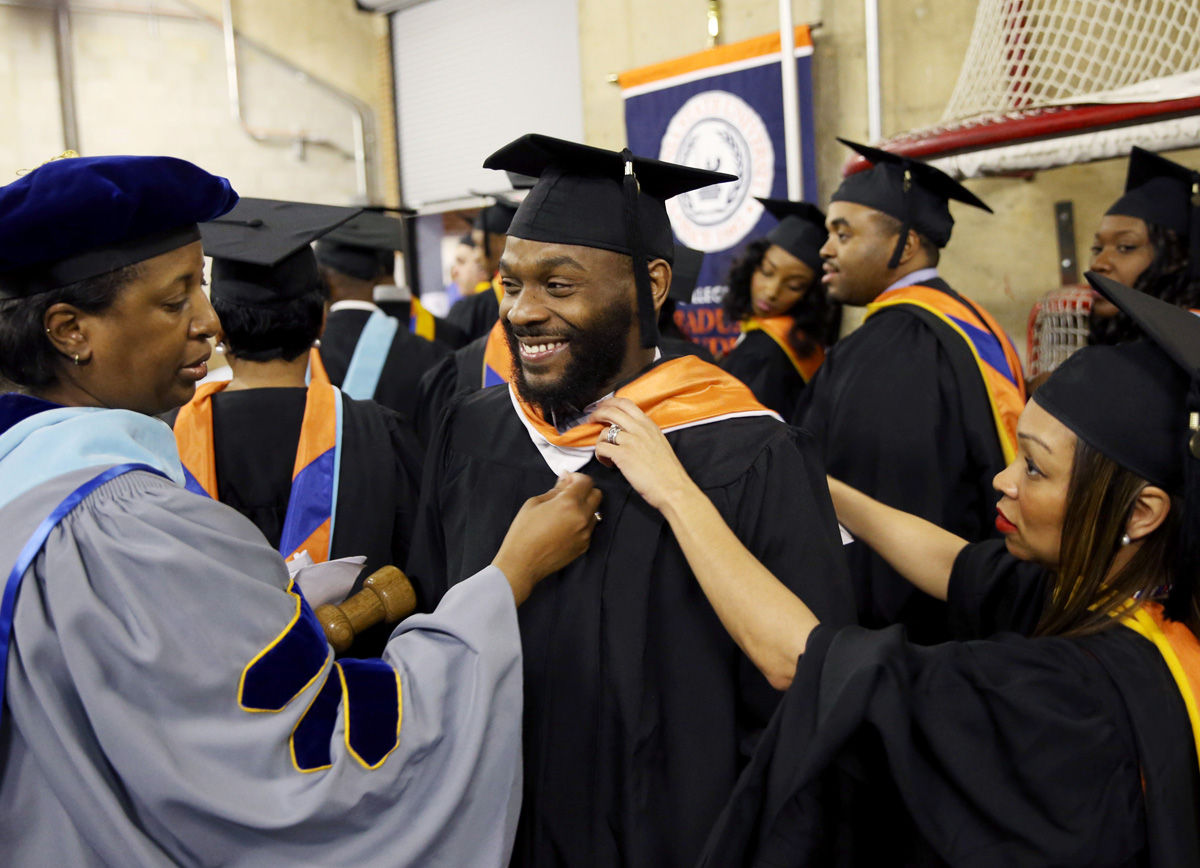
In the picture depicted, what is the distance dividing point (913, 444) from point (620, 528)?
1.63m

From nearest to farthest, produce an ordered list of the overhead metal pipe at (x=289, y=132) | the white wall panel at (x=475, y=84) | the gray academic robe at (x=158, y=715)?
1. the gray academic robe at (x=158, y=715)
2. the white wall panel at (x=475, y=84)
3. the overhead metal pipe at (x=289, y=132)

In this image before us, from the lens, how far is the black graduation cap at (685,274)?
4203 mm

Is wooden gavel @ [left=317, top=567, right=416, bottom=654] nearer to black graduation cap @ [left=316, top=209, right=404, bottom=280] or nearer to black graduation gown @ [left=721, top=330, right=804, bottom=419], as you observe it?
black graduation cap @ [left=316, top=209, right=404, bottom=280]

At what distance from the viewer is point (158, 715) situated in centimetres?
112

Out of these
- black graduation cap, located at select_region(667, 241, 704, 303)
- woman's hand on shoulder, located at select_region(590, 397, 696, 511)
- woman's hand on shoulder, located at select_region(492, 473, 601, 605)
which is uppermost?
black graduation cap, located at select_region(667, 241, 704, 303)

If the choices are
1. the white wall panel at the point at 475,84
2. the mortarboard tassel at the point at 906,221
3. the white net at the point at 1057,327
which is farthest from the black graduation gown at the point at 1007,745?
the white wall panel at the point at 475,84

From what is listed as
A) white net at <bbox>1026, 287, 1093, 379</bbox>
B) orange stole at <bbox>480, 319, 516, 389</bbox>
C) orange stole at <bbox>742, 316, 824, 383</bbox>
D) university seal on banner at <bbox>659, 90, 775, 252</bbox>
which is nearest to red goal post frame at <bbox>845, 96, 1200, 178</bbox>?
orange stole at <bbox>742, 316, 824, 383</bbox>

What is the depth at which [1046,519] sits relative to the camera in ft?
4.91

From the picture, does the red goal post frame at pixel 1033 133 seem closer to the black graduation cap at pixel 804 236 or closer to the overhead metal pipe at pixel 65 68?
the black graduation cap at pixel 804 236

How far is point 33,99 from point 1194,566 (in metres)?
9.49

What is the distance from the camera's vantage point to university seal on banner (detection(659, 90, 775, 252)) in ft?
18.8

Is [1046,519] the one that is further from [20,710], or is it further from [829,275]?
[829,275]

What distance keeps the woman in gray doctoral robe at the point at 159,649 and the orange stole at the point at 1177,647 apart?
885mm

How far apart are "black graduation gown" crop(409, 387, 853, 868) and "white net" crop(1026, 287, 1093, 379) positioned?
10.9 ft
